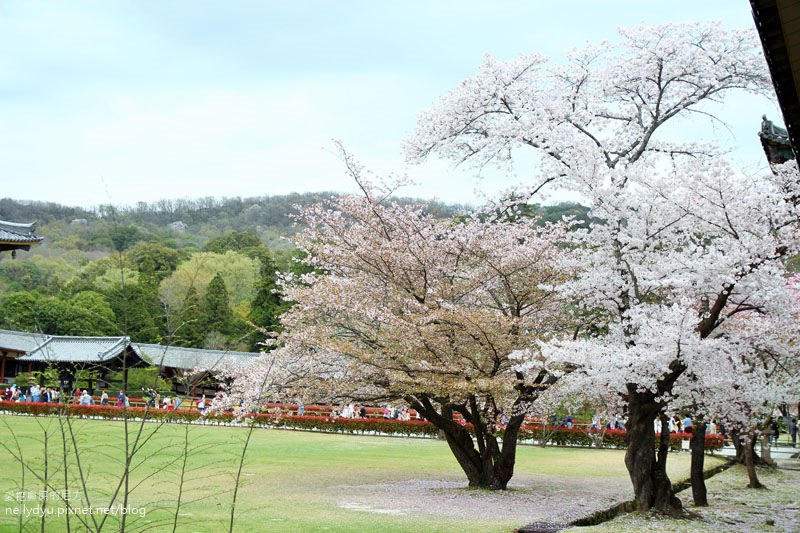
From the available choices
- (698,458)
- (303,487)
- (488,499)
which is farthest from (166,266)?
(698,458)

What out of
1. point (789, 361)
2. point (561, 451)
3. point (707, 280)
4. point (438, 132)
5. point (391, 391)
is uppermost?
point (438, 132)

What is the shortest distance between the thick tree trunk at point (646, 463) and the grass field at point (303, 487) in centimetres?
94

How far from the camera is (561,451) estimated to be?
24.1 meters

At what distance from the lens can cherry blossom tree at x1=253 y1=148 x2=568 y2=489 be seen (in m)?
11.9

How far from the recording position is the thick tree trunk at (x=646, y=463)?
10.5 m

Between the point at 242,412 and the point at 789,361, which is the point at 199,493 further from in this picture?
the point at 789,361

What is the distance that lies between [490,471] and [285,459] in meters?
5.69

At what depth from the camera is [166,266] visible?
58.2 meters

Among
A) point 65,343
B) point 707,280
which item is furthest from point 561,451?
point 65,343

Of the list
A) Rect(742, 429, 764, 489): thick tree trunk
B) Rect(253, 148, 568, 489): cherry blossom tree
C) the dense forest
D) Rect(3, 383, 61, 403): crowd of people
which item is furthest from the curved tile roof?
Rect(742, 429, 764, 489): thick tree trunk

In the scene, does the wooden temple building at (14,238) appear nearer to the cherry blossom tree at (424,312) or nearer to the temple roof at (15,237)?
the temple roof at (15,237)

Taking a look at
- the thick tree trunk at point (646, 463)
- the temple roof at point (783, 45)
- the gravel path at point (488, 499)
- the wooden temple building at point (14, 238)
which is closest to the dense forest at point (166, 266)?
the wooden temple building at point (14, 238)

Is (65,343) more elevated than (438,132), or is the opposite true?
(438,132)

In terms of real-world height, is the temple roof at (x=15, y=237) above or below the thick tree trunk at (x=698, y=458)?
above
